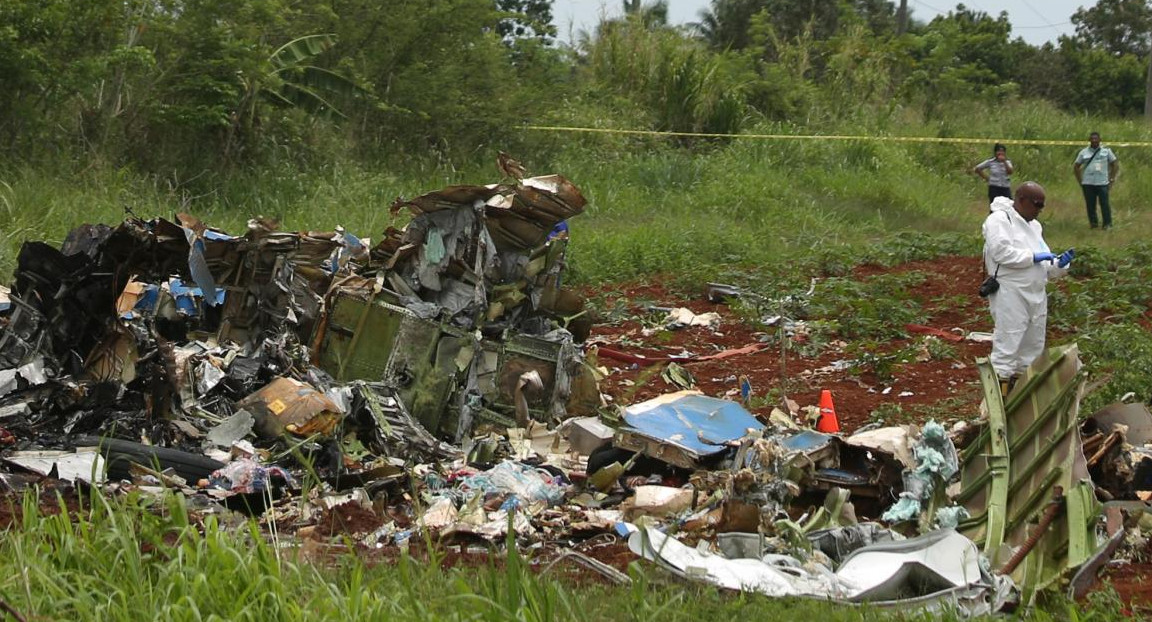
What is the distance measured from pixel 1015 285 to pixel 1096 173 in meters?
10.8

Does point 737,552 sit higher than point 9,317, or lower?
lower

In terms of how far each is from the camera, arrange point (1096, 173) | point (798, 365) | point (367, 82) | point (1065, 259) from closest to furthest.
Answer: point (1065, 259) < point (798, 365) < point (1096, 173) < point (367, 82)

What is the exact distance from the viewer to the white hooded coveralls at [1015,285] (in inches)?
369

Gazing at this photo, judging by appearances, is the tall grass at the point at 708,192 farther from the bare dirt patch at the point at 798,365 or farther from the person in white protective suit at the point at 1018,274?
the person in white protective suit at the point at 1018,274

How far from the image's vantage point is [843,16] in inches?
1390

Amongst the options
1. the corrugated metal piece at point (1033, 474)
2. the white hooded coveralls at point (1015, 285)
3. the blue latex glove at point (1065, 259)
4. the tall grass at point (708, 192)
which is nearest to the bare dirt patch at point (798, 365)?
the white hooded coveralls at point (1015, 285)

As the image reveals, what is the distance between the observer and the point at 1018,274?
9438 millimetres

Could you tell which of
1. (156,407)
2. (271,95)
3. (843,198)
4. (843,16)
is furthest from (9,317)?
(843,16)

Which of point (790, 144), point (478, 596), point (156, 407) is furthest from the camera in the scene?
point (790, 144)

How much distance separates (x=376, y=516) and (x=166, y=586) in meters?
2.29

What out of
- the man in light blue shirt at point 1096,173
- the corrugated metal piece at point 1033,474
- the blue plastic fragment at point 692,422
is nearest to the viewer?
the corrugated metal piece at point 1033,474

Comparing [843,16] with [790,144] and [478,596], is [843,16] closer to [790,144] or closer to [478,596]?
[790,144]

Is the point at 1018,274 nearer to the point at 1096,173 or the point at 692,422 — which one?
the point at 692,422

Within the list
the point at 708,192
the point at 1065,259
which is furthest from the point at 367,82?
the point at 1065,259
